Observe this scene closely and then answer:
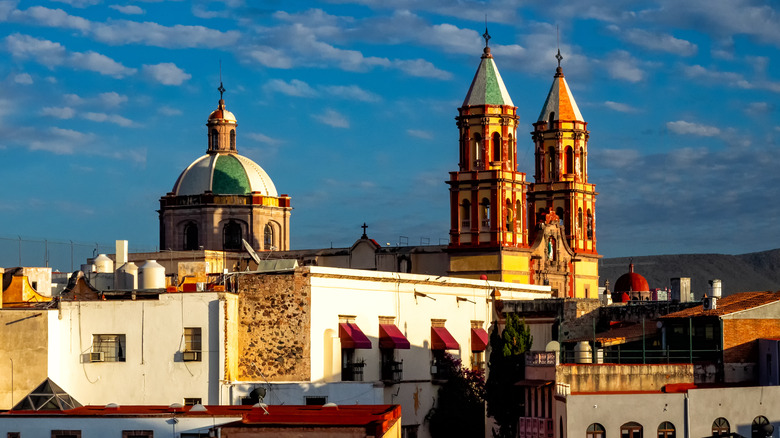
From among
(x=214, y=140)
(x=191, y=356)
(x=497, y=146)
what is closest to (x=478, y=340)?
(x=191, y=356)

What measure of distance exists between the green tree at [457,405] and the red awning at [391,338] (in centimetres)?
271

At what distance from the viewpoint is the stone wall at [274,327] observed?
174ft

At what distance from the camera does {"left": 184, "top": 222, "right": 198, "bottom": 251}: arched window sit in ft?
306

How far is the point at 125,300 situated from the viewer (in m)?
52.9

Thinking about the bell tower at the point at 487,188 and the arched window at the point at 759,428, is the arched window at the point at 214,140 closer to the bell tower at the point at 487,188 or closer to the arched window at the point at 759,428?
the bell tower at the point at 487,188

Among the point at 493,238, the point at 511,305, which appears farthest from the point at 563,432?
the point at 493,238

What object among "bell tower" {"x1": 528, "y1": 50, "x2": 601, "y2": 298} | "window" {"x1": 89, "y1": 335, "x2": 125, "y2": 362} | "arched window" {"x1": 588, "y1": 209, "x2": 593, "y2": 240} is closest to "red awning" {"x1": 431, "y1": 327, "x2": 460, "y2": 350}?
"window" {"x1": 89, "y1": 335, "x2": 125, "y2": 362}

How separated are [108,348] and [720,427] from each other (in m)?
20.3

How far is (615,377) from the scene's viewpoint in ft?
149

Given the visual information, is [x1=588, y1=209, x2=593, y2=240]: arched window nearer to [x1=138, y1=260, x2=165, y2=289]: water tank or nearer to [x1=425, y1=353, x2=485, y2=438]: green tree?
[x1=425, y1=353, x2=485, y2=438]: green tree

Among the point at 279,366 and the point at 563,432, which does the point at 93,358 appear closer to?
the point at 279,366

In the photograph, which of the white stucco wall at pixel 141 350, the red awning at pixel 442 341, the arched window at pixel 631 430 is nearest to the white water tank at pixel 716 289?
the red awning at pixel 442 341

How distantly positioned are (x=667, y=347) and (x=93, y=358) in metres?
18.8

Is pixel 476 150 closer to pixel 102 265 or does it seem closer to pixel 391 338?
pixel 102 265
